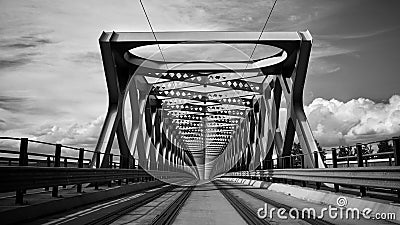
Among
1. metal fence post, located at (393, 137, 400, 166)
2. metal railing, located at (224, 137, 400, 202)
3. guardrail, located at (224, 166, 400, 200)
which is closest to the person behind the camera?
guardrail, located at (224, 166, 400, 200)

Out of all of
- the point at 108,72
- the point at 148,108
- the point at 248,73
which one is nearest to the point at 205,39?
the point at 108,72

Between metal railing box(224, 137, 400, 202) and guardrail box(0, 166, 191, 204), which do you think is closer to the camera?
guardrail box(0, 166, 191, 204)

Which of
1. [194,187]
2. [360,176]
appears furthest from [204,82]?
[360,176]

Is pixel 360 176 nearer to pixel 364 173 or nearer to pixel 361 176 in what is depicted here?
pixel 361 176

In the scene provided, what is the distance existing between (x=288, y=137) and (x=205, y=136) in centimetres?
5667

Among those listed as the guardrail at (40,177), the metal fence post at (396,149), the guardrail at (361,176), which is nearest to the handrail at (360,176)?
the guardrail at (361,176)

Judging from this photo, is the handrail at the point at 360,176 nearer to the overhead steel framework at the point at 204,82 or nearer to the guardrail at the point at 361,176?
the guardrail at the point at 361,176

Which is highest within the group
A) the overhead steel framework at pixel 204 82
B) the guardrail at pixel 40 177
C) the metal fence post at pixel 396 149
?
the overhead steel framework at pixel 204 82

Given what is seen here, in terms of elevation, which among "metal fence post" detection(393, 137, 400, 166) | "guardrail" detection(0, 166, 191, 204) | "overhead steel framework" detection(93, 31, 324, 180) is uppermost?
"overhead steel framework" detection(93, 31, 324, 180)

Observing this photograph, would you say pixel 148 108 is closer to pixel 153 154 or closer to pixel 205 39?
pixel 153 154

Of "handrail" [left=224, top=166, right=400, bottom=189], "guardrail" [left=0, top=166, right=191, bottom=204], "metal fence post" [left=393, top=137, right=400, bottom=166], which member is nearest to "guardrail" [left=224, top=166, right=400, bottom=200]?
"handrail" [left=224, top=166, right=400, bottom=189]

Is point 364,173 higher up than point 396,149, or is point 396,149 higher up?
point 396,149

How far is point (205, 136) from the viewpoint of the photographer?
8100 centimetres

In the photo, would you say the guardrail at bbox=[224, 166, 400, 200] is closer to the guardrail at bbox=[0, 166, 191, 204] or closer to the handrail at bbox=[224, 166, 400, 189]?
the handrail at bbox=[224, 166, 400, 189]
